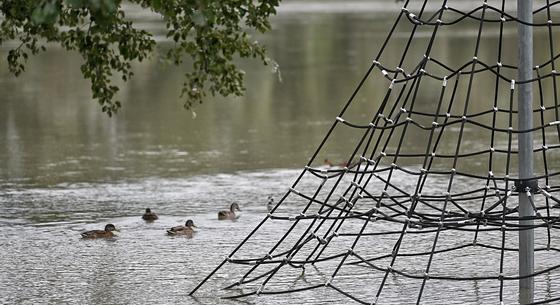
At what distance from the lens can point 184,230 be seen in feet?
41.4

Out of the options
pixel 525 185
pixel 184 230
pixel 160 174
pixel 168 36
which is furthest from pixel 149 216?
pixel 525 185

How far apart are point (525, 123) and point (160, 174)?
784 cm

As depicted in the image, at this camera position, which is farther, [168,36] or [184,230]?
[168,36]

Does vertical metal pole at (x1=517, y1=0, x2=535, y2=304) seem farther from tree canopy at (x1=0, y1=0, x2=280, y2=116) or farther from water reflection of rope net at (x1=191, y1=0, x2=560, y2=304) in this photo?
tree canopy at (x1=0, y1=0, x2=280, y2=116)

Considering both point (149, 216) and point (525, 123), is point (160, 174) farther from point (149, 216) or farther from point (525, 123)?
point (525, 123)

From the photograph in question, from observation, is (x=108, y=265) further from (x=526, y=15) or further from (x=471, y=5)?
(x=471, y=5)

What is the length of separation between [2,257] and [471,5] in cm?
4224

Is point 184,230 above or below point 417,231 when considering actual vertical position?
below

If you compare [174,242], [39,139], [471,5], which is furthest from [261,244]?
[471,5]

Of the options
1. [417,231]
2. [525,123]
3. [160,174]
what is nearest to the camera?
[525,123]

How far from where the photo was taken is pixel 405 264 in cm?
1115

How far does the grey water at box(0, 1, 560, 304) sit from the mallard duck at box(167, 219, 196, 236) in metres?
0.12

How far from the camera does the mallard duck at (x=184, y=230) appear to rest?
41.2 feet

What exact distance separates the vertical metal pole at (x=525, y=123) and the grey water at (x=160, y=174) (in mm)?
339
